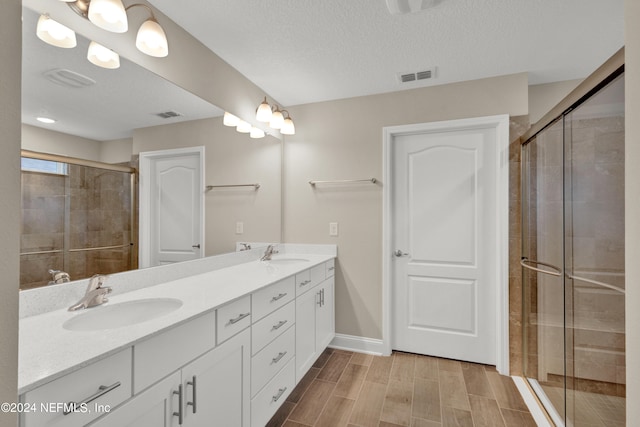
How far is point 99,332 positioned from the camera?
3.19ft

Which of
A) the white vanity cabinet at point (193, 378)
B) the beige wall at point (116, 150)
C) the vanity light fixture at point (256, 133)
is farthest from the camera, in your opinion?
the vanity light fixture at point (256, 133)

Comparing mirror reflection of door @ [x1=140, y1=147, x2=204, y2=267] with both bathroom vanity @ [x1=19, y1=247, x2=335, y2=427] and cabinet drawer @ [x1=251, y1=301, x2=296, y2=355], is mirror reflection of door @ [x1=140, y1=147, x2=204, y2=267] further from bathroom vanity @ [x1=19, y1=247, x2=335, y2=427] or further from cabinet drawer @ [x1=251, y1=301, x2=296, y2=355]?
cabinet drawer @ [x1=251, y1=301, x2=296, y2=355]

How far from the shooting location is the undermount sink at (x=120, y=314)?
117cm

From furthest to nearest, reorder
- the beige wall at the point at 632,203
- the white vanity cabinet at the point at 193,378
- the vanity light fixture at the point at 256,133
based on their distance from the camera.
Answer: the vanity light fixture at the point at 256,133
the white vanity cabinet at the point at 193,378
the beige wall at the point at 632,203

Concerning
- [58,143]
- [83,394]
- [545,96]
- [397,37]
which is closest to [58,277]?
[58,143]

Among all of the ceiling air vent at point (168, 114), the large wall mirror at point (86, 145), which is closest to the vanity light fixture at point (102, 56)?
the large wall mirror at point (86, 145)

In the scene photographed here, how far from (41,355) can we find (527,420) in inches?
94.9

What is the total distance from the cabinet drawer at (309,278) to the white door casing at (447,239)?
0.58 m

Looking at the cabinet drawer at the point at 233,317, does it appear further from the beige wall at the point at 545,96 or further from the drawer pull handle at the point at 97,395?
the beige wall at the point at 545,96

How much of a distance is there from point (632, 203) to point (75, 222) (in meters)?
1.93

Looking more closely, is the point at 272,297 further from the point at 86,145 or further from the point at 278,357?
the point at 86,145

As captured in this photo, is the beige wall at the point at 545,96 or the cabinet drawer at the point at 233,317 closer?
the cabinet drawer at the point at 233,317

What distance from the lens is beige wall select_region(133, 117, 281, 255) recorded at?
1872 mm

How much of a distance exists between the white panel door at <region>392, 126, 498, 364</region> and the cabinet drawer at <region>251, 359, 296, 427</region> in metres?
1.19
